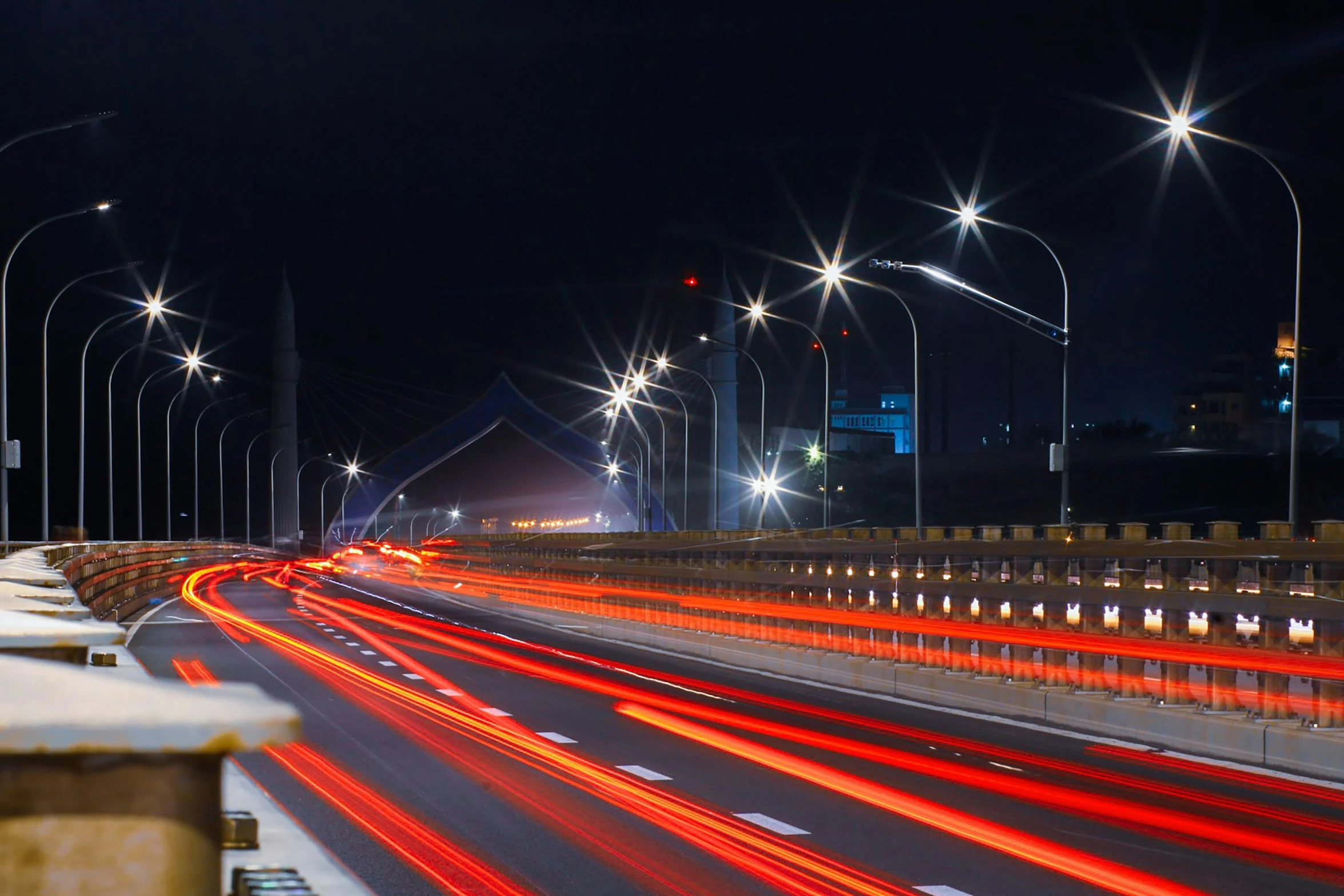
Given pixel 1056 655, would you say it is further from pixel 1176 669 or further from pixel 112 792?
pixel 112 792

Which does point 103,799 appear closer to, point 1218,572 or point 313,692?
point 1218,572

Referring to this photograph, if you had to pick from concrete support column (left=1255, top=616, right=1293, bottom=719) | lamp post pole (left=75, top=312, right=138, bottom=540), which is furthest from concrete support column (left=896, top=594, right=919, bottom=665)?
lamp post pole (left=75, top=312, right=138, bottom=540)

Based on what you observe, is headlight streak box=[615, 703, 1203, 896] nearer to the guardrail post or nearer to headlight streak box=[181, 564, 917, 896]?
headlight streak box=[181, 564, 917, 896]

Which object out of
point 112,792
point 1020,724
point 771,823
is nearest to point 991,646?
point 1020,724

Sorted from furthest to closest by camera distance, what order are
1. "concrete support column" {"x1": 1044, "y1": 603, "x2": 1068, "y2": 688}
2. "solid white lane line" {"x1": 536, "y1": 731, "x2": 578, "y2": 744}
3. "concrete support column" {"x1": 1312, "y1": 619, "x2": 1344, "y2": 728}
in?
"concrete support column" {"x1": 1044, "y1": 603, "x2": 1068, "y2": 688} → "solid white lane line" {"x1": 536, "y1": 731, "x2": 578, "y2": 744} → "concrete support column" {"x1": 1312, "y1": 619, "x2": 1344, "y2": 728}

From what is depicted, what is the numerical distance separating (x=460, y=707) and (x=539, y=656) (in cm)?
916

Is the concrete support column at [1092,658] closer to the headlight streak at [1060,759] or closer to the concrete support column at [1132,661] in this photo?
the concrete support column at [1132,661]

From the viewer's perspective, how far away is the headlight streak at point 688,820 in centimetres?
898

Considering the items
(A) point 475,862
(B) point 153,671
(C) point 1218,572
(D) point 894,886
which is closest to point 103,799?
(D) point 894,886

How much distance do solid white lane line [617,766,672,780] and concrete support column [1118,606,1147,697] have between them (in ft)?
15.8

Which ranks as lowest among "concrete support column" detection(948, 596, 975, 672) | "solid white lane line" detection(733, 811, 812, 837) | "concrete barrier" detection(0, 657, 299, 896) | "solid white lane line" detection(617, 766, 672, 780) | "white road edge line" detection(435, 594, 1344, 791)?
"white road edge line" detection(435, 594, 1344, 791)

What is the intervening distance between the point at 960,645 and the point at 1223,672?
540 centimetres

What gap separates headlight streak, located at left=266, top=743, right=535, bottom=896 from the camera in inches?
354

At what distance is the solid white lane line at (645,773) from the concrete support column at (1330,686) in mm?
4784
